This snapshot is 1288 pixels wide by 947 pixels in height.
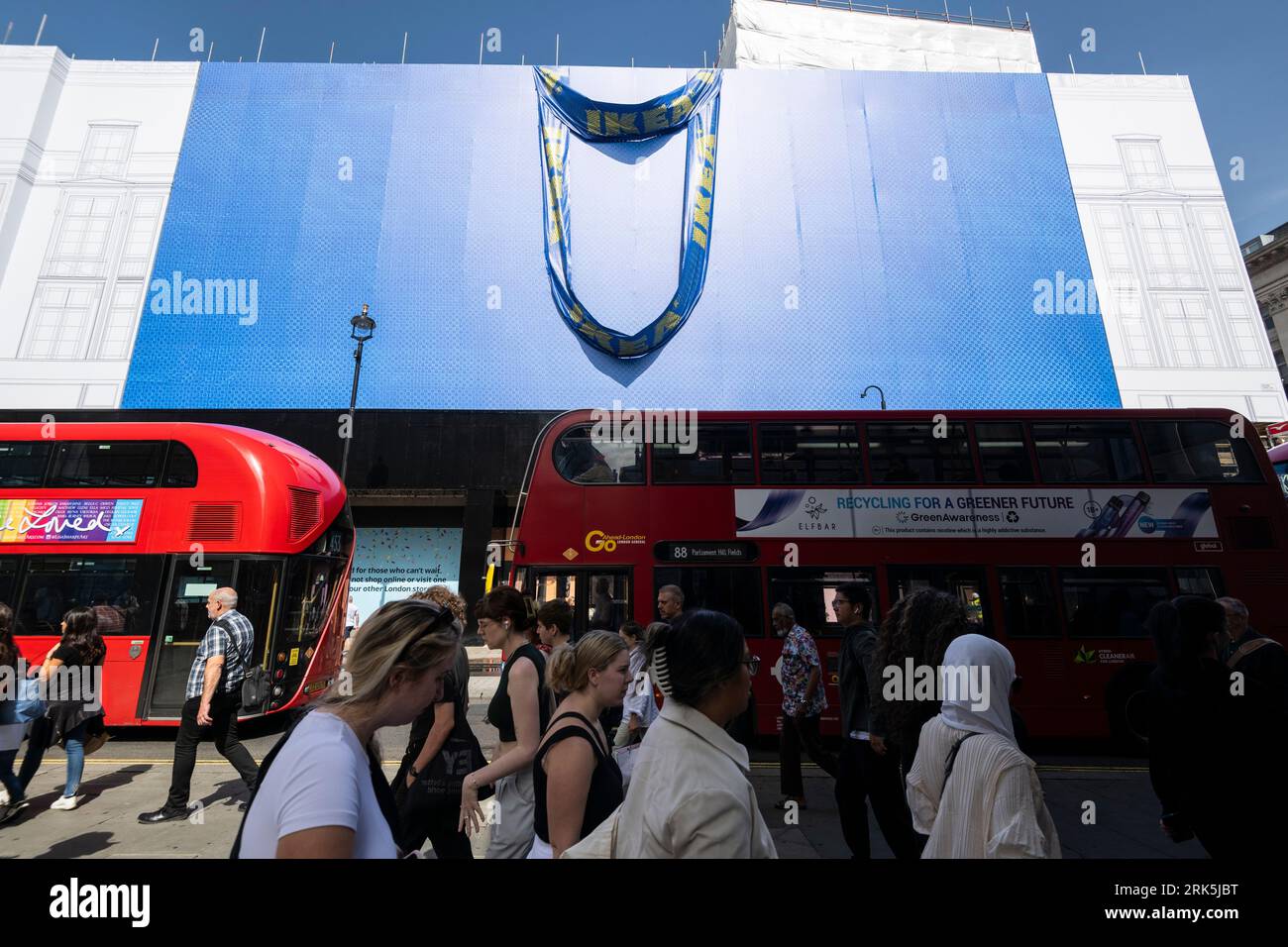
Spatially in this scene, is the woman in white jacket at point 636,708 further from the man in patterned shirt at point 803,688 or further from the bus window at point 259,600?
the bus window at point 259,600

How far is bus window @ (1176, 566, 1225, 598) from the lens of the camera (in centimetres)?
761

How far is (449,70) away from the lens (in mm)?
21531

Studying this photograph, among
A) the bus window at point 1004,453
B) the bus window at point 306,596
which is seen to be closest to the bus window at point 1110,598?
the bus window at point 1004,453

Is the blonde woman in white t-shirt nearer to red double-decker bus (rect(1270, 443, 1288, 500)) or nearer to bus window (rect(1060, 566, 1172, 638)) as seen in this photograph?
bus window (rect(1060, 566, 1172, 638))

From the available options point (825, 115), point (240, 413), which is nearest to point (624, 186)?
point (825, 115)

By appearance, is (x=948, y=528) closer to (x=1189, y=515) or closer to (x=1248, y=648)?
(x=1189, y=515)

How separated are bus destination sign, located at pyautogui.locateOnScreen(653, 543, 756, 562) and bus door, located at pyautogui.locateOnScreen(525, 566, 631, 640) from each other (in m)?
0.56

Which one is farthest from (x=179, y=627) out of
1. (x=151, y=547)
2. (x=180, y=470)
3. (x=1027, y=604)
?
(x=1027, y=604)

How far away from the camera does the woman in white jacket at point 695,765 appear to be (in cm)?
127

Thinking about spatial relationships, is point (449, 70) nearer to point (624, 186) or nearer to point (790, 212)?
point (624, 186)

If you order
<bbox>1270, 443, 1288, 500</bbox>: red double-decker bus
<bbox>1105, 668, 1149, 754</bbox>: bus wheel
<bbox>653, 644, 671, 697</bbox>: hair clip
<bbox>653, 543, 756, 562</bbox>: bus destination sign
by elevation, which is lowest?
<bbox>1105, 668, 1149, 754</bbox>: bus wheel

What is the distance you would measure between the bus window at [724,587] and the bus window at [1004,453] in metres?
3.60

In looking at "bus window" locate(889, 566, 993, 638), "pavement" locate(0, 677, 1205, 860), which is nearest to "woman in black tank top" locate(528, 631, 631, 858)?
"pavement" locate(0, 677, 1205, 860)

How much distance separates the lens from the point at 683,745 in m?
1.39
